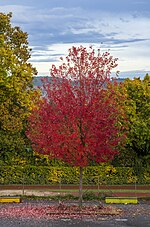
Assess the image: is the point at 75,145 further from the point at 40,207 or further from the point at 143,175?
the point at 143,175

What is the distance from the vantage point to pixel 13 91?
1704 inches

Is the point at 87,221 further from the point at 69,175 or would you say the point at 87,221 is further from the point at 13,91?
the point at 69,175

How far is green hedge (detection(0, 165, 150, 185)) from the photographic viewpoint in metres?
47.6

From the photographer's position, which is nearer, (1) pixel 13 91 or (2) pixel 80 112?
(2) pixel 80 112

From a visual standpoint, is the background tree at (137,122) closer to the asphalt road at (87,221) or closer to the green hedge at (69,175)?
the green hedge at (69,175)

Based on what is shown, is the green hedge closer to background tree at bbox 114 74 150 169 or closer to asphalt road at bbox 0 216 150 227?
background tree at bbox 114 74 150 169

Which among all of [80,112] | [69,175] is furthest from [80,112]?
[69,175]

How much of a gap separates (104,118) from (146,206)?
746cm

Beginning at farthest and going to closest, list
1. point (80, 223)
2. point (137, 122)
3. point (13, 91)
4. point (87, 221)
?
point (137, 122)
point (13, 91)
point (87, 221)
point (80, 223)

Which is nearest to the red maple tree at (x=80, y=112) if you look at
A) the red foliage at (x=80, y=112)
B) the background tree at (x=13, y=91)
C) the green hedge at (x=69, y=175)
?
the red foliage at (x=80, y=112)

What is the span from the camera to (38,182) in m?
47.2

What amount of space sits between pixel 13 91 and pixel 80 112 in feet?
56.6

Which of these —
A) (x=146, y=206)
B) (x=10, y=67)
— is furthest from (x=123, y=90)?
(x=146, y=206)

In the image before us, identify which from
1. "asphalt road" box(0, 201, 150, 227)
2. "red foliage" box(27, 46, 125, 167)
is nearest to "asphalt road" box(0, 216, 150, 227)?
"asphalt road" box(0, 201, 150, 227)
